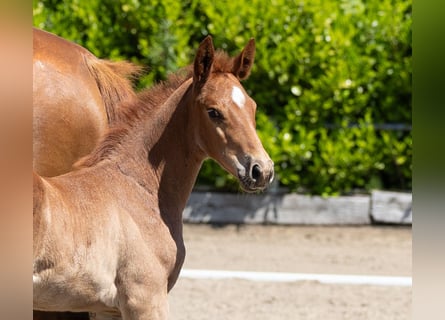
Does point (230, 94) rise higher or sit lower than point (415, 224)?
lower

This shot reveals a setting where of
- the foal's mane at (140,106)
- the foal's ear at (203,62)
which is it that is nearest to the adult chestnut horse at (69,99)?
the foal's mane at (140,106)

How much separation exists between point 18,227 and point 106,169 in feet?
6.88

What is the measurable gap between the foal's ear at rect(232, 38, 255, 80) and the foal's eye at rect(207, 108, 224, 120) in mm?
254

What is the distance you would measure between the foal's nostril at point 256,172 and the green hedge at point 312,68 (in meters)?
4.28

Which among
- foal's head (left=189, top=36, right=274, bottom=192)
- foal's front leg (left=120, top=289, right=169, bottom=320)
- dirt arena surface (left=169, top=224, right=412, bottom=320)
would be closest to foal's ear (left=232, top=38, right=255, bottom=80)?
foal's head (left=189, top=36, right=274, bottom=192)

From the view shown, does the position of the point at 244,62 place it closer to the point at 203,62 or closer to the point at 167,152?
the point at 203,62

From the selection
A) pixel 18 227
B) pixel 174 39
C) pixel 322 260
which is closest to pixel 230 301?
pixel 322 260

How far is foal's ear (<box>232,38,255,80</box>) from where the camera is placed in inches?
119

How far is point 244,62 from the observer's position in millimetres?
3084

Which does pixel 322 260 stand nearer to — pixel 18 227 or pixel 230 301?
pixel 230 301

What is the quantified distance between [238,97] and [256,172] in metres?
0.32

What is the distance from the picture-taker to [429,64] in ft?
2.62

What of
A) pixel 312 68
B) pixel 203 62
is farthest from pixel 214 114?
pixel 312 68

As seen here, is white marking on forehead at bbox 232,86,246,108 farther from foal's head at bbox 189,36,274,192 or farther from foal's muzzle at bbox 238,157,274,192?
foal's muzzle at bbox 238,157,274,192
